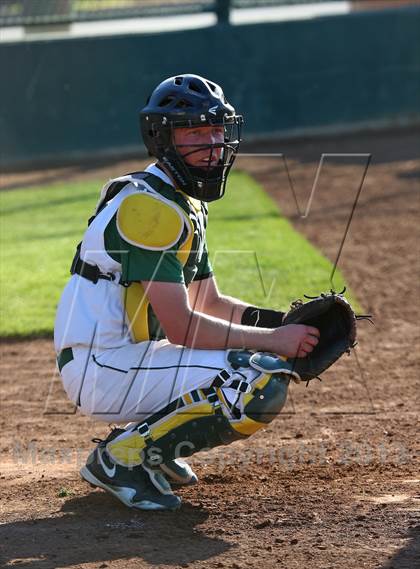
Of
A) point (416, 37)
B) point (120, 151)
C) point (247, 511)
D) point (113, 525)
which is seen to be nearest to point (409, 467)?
point (247, 511)

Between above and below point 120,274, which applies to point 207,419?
below

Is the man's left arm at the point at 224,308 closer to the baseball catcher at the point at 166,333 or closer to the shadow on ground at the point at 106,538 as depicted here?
the baseball catcher at the point at 166,333

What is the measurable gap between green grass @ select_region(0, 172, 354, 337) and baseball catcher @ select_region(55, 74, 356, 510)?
3.06 metres

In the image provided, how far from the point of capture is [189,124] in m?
3.64

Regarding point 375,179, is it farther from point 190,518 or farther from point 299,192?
point 190,518

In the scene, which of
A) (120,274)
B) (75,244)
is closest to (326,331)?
(120,274)

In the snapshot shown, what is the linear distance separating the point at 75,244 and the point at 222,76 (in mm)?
5772

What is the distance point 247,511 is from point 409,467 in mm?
833

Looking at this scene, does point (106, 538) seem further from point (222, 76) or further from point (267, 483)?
point (222, 76)

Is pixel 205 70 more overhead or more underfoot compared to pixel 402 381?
more overhead

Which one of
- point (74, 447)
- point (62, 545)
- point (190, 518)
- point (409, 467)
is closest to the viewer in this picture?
point (62, 545)

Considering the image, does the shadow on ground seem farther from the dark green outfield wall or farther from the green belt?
the dark green outfield wall

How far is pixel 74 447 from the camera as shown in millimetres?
4578

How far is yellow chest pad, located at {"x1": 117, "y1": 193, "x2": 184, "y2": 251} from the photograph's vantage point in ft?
11.4
